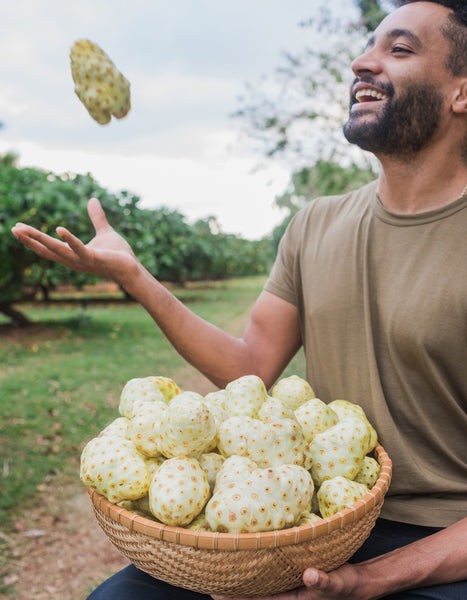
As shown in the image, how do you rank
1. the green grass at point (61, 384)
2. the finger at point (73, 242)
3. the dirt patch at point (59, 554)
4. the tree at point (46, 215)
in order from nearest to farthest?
the finger at point (73, 242) → the dirt patch at point (59, 554) → the green grass at point (61, 384) → the tree at point (46, 215)

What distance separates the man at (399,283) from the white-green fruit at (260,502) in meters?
0.48

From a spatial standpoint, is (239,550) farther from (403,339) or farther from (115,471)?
(403,339)

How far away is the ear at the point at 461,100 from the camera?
2061mm

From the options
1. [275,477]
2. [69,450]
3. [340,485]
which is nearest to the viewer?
[275,477]

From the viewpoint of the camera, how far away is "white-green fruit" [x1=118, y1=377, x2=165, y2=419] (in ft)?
6.02

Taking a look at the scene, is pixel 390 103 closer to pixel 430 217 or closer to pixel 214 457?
pixel 430 217

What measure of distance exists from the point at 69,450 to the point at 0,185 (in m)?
5.81

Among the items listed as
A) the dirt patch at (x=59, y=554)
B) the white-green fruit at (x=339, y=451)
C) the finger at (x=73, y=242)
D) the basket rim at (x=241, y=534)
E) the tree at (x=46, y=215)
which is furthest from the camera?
the tree at (x=46, y=215)

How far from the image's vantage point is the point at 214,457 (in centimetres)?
165

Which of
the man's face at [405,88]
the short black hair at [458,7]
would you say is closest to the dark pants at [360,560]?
the man's face at [405,88]

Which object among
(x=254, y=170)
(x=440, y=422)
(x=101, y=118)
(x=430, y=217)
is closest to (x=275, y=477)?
(x=440, y=422)

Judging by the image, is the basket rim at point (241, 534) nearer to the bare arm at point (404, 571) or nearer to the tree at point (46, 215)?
the bare arm at point (404, 571)

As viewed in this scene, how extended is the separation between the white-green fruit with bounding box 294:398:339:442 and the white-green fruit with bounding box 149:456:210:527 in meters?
0.44

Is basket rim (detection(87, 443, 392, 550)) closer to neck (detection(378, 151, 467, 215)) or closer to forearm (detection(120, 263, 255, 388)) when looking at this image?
forearm (detection(120, 263, 255, 388))
